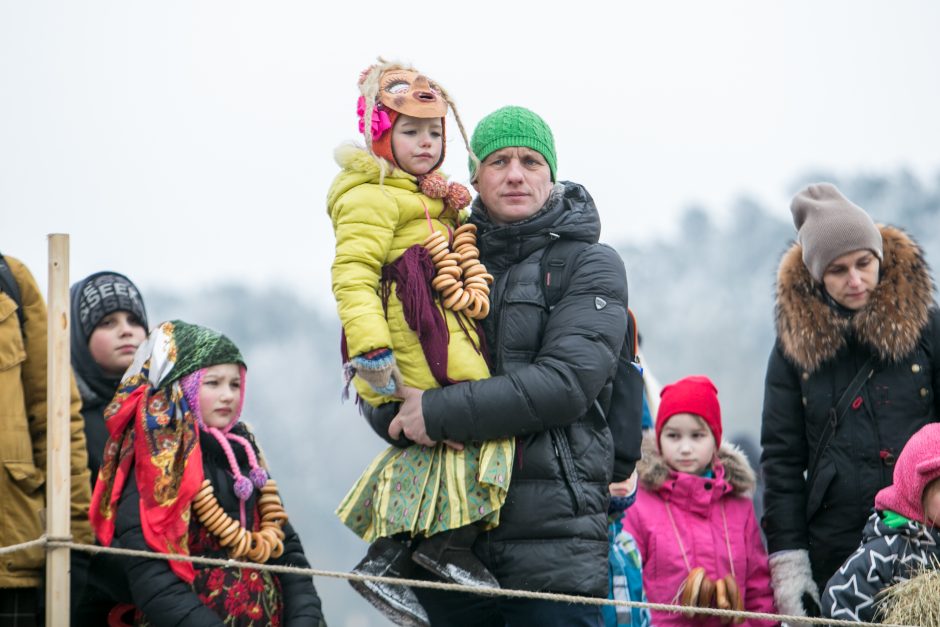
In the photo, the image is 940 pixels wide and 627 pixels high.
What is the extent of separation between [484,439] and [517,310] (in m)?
0.35

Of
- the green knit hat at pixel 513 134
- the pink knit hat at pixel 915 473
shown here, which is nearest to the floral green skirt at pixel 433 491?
the green knit hat at pixel 513 134

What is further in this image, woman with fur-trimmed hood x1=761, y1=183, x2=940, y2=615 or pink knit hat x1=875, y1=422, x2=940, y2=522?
woman with fur-trimmed hood x1=761, y1=183, x2=940, y2=615

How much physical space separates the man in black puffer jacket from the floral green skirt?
0.05 metres

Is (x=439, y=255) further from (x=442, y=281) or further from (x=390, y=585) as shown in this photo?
(x=390, y=585)

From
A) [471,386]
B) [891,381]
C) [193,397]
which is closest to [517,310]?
[471,386]

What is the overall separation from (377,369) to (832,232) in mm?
1589

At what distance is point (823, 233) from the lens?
12.7 ft

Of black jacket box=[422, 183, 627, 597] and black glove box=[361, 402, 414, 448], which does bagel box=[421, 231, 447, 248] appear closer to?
black jacket box=[422, 183, 627, 597]

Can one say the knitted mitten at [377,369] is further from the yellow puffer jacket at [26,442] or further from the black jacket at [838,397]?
the black jacket at [838,397]

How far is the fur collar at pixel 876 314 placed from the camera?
12.2ft

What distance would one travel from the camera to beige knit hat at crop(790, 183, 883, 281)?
3.85 metres

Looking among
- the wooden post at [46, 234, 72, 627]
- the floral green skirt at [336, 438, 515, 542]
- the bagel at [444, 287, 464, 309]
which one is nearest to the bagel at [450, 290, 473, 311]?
the bagel at [444, 287, 464, 309]

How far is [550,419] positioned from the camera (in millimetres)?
3061

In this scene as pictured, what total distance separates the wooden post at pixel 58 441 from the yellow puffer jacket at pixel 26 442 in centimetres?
20
